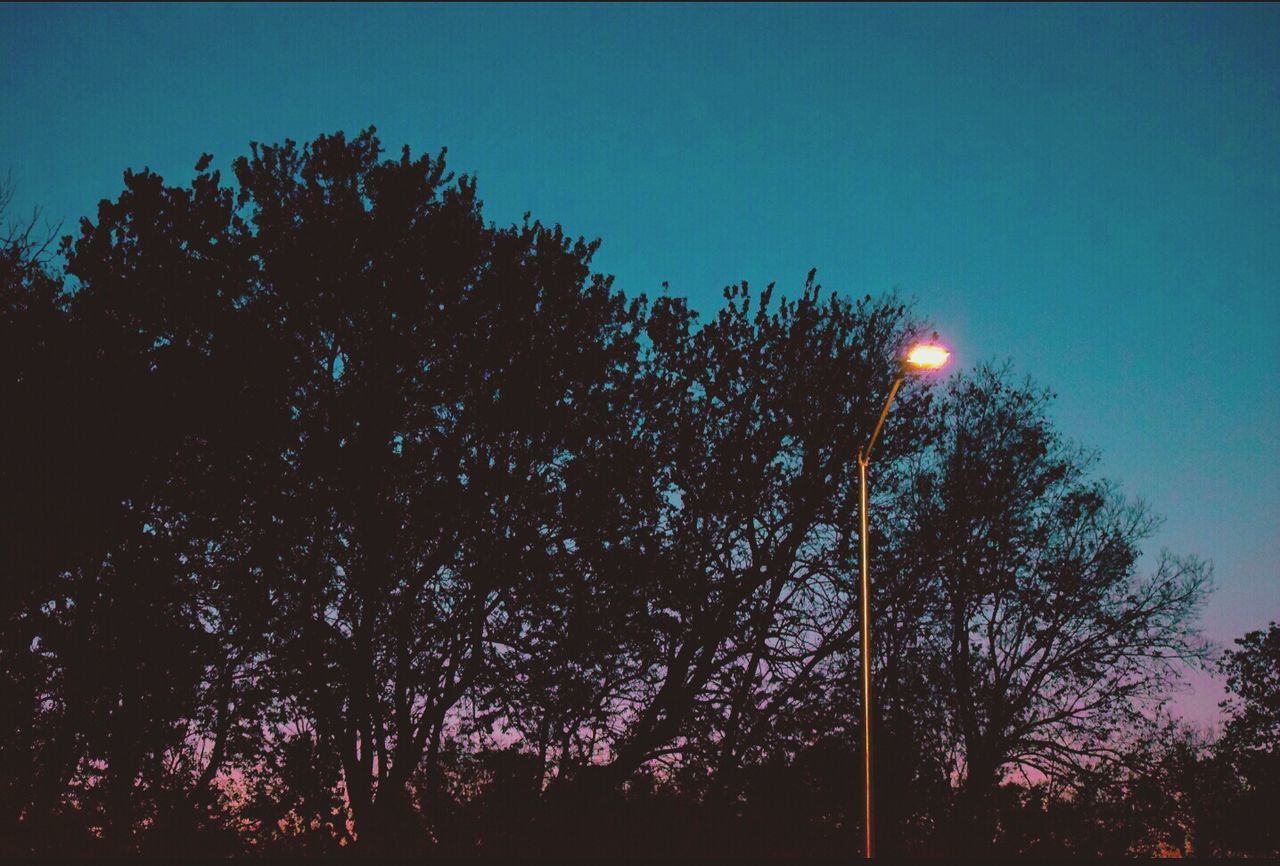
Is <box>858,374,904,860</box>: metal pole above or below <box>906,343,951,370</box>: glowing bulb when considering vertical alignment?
below

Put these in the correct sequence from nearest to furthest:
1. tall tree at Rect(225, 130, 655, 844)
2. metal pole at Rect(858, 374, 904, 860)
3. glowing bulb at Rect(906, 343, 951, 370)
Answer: glowing bulb at Rect(906, 343, 951, 370), metal pole at Rect(858, 374, 904, 860), tall tree at Rect(225, 130, 655, 844)

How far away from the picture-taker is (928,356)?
12.2 meters

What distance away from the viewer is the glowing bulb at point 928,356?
12148 millimetres

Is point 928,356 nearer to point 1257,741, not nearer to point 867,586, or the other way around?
point 867,586

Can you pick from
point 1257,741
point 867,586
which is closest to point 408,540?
point 867,586

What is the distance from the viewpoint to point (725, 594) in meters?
17.7

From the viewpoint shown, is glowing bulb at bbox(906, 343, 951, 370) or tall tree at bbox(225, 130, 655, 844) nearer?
glowing bulb at bbox(906, 343, 951, 370)

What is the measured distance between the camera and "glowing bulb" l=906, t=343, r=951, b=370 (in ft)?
39.9

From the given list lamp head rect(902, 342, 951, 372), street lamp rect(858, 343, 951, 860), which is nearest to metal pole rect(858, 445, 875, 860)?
street lamp rect(858, 343, 951, 860)

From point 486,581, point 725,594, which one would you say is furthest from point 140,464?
point 725,594

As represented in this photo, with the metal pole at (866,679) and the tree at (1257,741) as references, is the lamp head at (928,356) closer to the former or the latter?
the metal pole at (866,679)

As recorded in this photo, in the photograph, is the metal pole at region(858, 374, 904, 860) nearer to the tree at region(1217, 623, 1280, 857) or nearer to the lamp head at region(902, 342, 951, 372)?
the lamp head at region(902, 342, 951, 372)

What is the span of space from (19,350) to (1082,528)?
24.0m

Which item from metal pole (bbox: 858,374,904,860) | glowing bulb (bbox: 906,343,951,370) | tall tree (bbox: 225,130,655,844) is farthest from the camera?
tall tree (bbox: 225,130,655,844)
